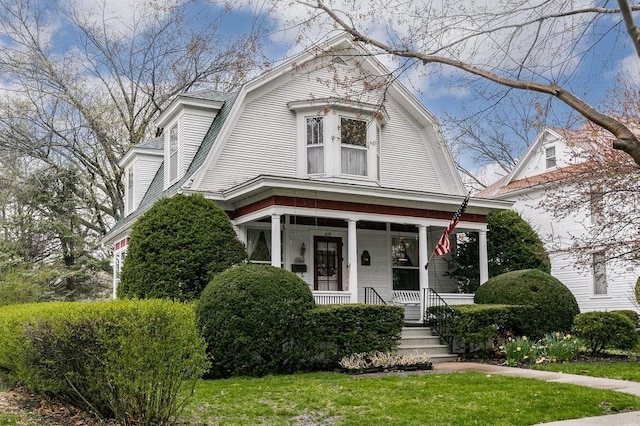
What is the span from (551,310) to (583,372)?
3.76 meters

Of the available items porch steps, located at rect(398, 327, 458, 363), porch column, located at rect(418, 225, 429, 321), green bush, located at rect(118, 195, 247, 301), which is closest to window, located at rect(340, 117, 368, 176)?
porch column, located at rect(418, 225, 429, 321)

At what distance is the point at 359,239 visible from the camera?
60.3ft

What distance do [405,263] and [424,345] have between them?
467 centimetres

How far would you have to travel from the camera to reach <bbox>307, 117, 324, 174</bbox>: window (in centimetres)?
1752

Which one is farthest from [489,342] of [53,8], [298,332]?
[53,8]

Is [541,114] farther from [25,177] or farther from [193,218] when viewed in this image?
[25,177]

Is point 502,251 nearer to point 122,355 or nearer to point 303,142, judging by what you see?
point 303,142

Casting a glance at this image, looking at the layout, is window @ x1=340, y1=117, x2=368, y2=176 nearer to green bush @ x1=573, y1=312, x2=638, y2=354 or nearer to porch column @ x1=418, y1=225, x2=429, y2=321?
porch column @ x1=418, y1=225, x2=429, y2=321

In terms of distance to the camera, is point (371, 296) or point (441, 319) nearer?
point (441, 319)

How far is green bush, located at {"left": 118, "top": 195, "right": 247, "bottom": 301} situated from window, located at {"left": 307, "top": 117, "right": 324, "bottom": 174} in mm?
3645

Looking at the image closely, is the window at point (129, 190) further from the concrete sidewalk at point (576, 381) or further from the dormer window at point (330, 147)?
the concrete sidewalk at point (576, 381)

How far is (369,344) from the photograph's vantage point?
1300cm

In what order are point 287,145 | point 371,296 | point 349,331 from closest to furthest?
point 349,331 < point 287,145 < point 371,296

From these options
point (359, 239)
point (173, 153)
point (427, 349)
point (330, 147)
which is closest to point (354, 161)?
point (330, 147)
